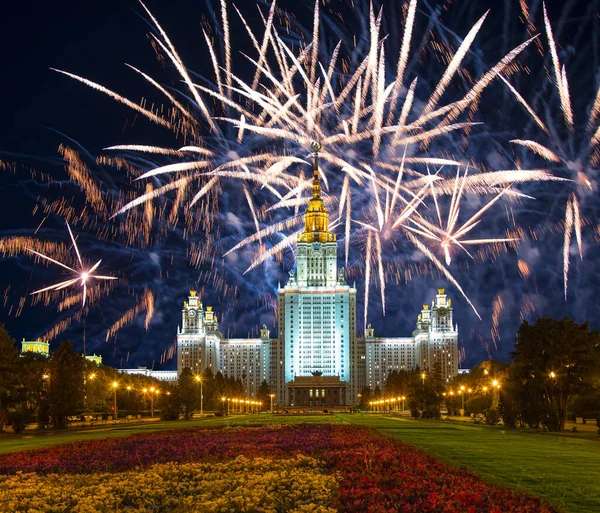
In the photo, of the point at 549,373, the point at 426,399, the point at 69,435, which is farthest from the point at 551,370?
the point at 69,435

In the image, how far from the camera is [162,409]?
8019cm

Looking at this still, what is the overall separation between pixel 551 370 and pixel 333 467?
38.4m

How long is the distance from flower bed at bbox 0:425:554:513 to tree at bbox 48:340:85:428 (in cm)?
3297

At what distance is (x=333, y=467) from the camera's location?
929 inches

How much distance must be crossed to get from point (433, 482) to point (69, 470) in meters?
11.9

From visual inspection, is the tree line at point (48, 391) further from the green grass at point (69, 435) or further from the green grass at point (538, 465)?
the green grass at point (538, 465)

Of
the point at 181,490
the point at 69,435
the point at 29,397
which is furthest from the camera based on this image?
the point at 29,397

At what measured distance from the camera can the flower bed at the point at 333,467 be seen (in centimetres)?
1642

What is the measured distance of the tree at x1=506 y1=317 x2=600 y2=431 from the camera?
56.9 meters

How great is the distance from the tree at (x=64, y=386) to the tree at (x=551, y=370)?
3881cm

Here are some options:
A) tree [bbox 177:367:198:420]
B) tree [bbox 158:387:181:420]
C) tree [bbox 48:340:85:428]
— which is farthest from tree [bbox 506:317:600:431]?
tree [bbox 48:340:85:428]

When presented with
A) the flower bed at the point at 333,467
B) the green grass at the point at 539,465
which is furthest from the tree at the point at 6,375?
the green grass at the point at 539,465

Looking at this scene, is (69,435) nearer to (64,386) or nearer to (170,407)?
(64,386)

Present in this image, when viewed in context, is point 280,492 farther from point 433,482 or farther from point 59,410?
point 59,410
